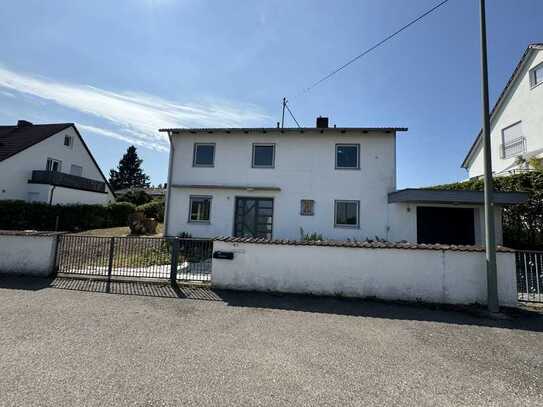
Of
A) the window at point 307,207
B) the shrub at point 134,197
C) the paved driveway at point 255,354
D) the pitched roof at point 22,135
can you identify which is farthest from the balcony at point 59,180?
the window at point 307,207

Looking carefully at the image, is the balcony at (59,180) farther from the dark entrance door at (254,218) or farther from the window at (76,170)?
the dark entrance door at (254,218)

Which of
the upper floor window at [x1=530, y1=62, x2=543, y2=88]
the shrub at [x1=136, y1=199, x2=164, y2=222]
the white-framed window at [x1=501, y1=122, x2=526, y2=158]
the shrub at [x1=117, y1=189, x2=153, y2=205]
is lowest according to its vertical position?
the shrub at [x1=136, y1=199, x2=164, y2=222]

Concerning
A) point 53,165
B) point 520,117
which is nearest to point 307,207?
point 520,117

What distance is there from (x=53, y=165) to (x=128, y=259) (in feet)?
64.0

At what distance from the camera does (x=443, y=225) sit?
12.1m

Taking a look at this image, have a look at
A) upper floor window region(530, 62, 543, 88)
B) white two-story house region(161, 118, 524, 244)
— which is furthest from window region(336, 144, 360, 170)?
upper floor window region(530, 62, 543, 88)

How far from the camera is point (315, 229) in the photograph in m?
12.5

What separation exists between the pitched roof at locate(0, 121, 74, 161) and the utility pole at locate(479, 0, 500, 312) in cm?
2654

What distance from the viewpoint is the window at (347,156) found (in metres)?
12.7

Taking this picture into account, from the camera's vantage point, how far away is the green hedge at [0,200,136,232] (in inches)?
590

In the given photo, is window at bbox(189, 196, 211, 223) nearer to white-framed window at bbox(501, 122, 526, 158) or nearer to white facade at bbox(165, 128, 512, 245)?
white facade at bbox(165, 128, 512, 245)

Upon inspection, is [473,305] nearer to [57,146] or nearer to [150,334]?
[150,334]

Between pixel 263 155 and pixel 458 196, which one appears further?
pixel 263 155

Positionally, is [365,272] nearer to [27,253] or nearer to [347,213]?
[347,213]
